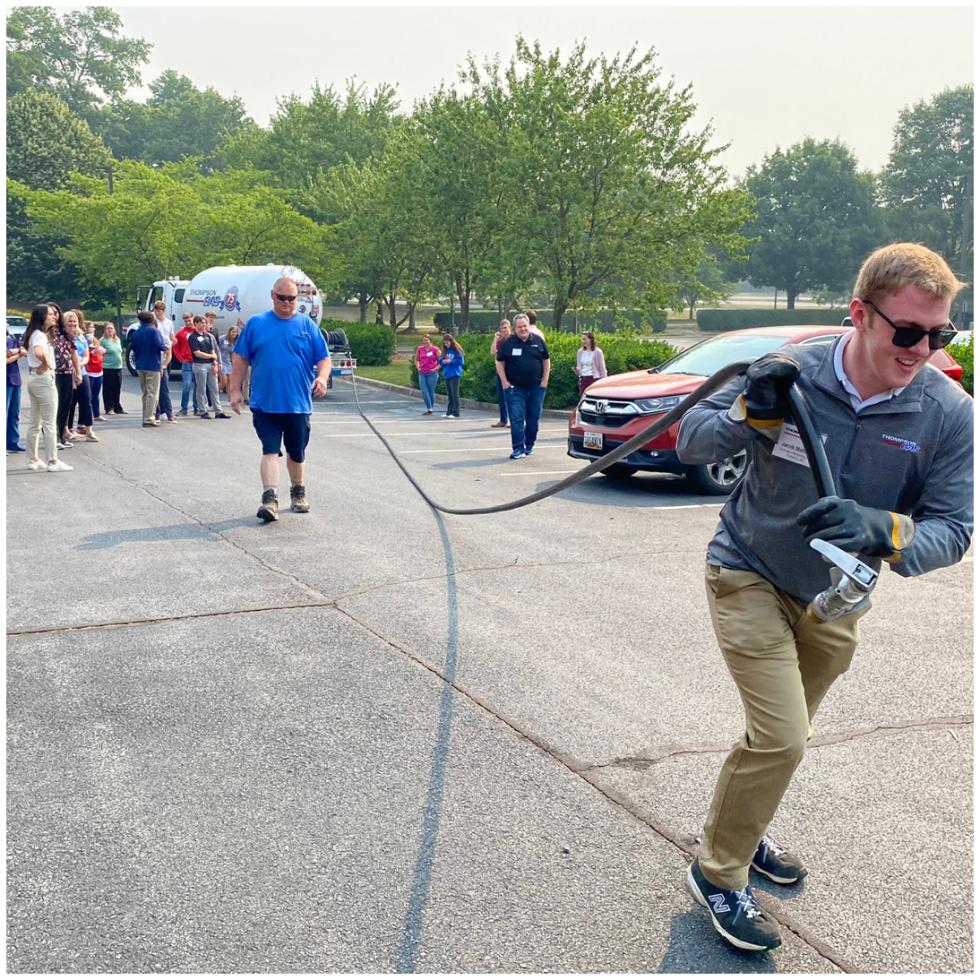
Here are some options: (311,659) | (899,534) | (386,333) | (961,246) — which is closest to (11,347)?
(311,659)

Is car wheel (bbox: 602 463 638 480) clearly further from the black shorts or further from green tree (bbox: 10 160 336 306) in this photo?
green tree (bbox: 10 160 336 306)

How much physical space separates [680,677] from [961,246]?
7902cm

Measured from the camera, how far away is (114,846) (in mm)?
3570

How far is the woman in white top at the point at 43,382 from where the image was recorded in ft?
37.4

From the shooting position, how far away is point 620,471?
11727 millimetres

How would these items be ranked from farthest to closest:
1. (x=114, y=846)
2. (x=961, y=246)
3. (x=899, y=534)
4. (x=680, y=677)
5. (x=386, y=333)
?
(x=961, y=246), (x=386, y=333), (x=680, y=677), (x=114, y=846), (x=899, y=534)

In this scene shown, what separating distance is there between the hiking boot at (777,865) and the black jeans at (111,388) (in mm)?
17283

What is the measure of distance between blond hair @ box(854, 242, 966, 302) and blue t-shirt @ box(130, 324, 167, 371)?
15.8 m

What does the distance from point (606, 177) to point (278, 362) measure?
20.9 m

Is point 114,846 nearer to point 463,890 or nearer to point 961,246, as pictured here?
point 463,890

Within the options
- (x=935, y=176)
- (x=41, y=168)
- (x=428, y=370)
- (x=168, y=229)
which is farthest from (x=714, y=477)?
(x=935, y=176)

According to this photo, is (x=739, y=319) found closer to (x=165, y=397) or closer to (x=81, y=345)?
(x=165, y=397)

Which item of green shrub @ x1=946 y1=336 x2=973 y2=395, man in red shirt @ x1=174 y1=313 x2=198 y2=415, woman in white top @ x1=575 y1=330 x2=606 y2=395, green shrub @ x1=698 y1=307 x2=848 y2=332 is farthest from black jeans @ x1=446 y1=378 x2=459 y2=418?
green shrub @ x1=698 y1=307 x2=848 y2=332

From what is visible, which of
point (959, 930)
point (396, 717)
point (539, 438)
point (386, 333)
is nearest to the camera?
point (959, 930)
